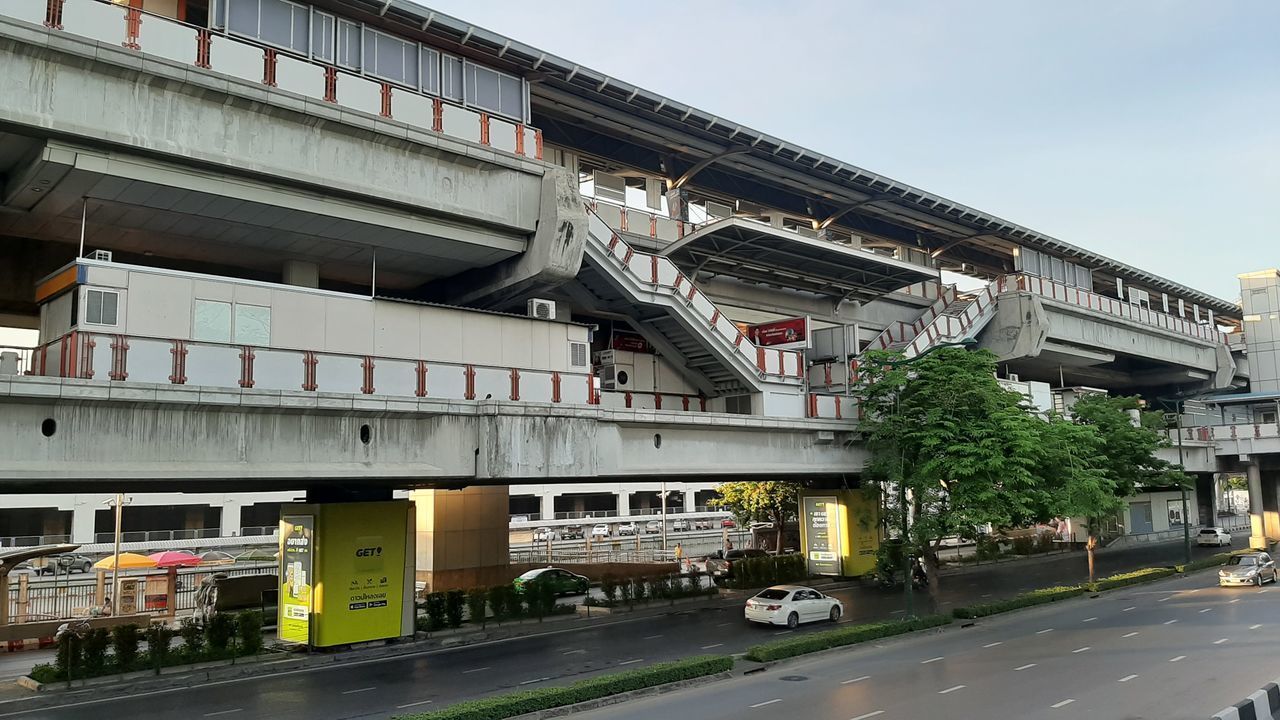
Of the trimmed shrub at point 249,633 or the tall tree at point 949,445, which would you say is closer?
the trimmed shrub at point 249,633

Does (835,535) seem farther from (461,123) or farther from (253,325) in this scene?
(253,325)

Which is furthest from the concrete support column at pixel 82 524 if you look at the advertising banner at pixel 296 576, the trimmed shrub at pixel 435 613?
the advertising banner at pixel 296 576

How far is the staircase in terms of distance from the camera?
29672 millimetres

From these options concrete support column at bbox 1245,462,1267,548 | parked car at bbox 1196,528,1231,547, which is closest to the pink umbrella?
parked car at bbox 1196,528,1231,547

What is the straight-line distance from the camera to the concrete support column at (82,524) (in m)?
62.5

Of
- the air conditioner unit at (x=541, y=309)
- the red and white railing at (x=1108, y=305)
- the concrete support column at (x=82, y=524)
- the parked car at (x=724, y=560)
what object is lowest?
the parked car at (x=724, y=560)

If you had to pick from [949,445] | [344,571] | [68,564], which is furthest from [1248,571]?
[68,564]

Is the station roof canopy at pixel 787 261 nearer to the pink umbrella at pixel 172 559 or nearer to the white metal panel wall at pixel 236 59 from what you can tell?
the white metal panel wall at pixel 236 59

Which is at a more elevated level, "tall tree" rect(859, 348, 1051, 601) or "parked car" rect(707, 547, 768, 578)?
"tall tree" rect(859, 348, 1051, 601)

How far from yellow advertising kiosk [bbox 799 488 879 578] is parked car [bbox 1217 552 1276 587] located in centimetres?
1464

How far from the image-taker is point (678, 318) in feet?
104

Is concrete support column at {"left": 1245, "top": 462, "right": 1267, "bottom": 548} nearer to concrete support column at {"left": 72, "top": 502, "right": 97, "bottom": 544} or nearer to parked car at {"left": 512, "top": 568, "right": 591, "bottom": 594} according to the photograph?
parked car at {"left": 512, "top": 568, "right": 591, "bottom": 594}

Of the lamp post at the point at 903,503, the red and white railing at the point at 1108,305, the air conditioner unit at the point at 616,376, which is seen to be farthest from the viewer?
the red and white railing at the point at 1108,305

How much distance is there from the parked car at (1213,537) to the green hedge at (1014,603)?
34589 mm
